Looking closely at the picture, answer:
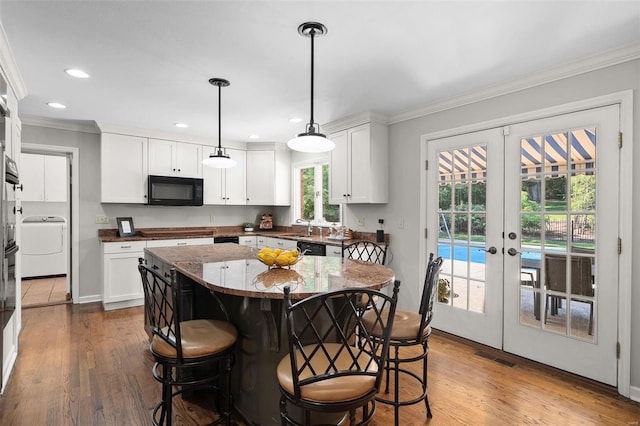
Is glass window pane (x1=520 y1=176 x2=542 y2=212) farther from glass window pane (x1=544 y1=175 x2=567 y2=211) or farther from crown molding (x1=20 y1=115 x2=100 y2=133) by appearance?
crown molding (x1=20 y1=115 x2=100 y2=133)

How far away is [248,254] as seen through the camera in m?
2.86

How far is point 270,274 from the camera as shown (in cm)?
198

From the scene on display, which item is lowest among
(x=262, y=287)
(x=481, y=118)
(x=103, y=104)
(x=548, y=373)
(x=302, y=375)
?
(x=548, y=373)

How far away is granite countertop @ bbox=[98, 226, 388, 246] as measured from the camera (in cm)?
432

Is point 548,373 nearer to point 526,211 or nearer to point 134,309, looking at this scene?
point 526,211

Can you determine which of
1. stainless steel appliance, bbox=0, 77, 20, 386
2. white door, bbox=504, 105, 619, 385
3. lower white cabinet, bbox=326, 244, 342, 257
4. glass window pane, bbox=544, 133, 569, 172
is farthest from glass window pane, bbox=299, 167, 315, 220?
stainless steel appliance, bbox=0, 77, 20, 386

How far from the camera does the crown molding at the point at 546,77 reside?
→ 2.36 metres

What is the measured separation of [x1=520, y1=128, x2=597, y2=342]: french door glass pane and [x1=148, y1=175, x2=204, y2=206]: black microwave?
4100 millimetres

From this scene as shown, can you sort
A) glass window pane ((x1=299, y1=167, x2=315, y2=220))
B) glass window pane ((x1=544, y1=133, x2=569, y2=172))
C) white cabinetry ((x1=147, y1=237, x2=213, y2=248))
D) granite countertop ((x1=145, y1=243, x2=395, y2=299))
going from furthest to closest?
glass window pane ((x1=299, y1=167, x2=315, y2=220)) → white cabinetry ((x1=147, y1=237, x2=213, y2=248)) → glass window pane ((x1=544, y1=133, x2=569, y2=172)) → granite countertop ((x1=145, y1=243, x2=395, y2=299))

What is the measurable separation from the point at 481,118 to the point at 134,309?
4.47 metres

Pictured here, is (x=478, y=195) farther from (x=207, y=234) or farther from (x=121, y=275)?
(x=121, y=275)

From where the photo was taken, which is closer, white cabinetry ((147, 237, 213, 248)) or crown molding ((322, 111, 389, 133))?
crown molding ((322, 111, 389, 133))

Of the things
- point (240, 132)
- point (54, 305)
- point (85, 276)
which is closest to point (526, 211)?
point (240, 132)

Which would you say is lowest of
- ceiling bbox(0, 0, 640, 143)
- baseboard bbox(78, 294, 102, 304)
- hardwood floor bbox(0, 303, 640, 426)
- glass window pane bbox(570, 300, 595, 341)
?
hardwood floor bbox(0, 303, 640, 426)
